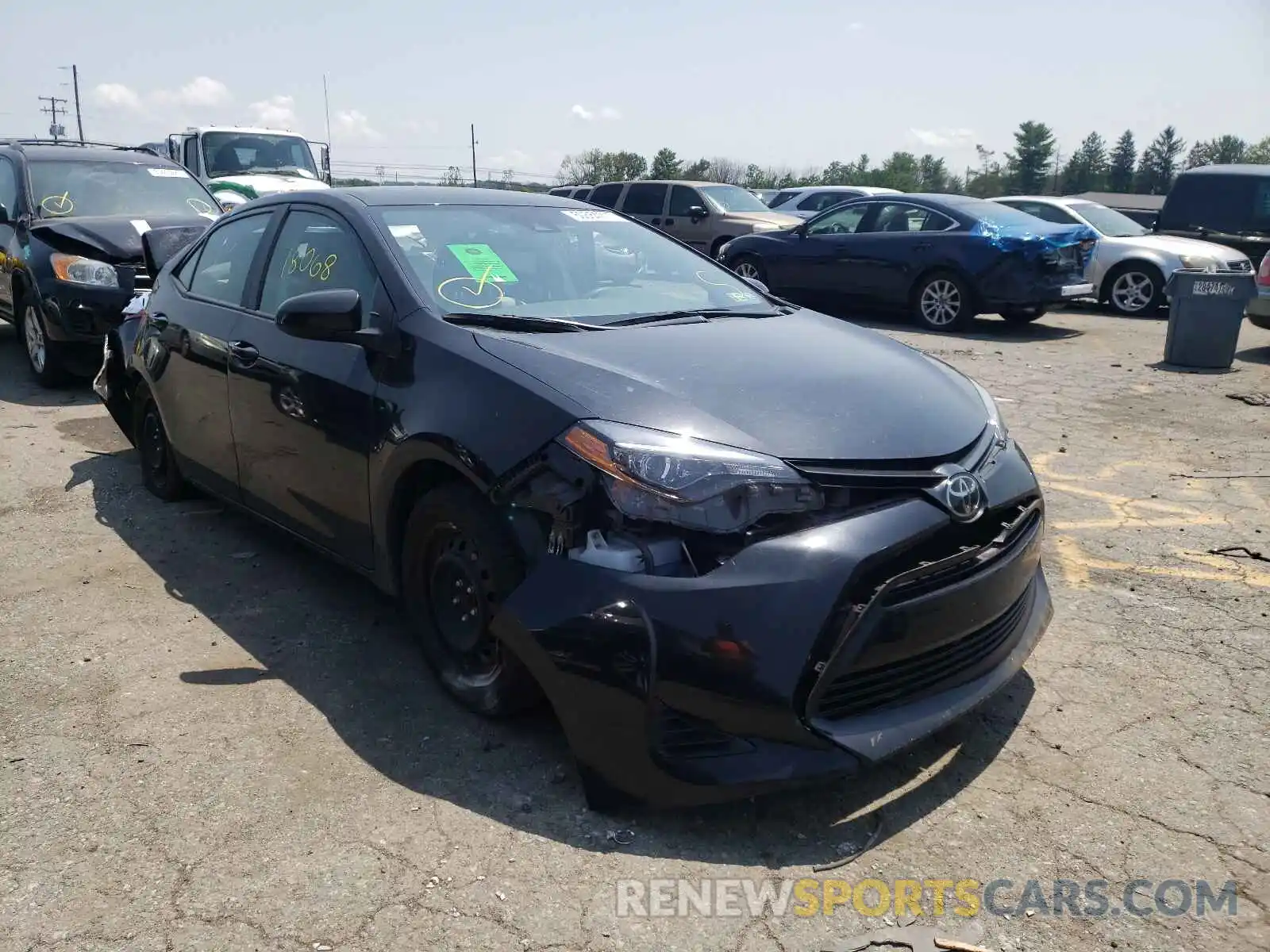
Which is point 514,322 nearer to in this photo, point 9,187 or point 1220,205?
point 9,187

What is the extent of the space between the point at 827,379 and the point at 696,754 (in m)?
1.24

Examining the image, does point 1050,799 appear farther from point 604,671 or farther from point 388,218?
point 388,218

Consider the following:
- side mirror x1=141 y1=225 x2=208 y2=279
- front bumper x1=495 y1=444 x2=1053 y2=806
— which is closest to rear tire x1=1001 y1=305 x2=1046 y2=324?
side mirror x1=141 y1=225 x2=208 y2=279

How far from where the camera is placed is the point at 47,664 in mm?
3715

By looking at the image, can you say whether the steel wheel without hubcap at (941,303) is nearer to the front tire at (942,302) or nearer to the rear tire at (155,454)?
the front tire at (942,302)

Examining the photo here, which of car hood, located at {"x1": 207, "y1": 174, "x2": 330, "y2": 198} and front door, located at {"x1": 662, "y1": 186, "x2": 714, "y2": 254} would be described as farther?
front door, located at {"x1": 662, "y1": 186, "x2": 714, "y2": 254}

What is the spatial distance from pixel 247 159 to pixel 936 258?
10236mm

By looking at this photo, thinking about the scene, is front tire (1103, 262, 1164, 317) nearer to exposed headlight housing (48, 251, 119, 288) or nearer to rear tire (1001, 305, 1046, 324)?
rear tire (1001, 305, 1046, 324)

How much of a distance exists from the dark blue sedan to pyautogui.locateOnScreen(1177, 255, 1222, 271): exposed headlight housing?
1.79 meters

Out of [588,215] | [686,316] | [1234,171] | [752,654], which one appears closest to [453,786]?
[752,654]

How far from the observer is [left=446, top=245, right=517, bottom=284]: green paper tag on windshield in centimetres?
372

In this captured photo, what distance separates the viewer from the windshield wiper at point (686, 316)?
3.61 metres

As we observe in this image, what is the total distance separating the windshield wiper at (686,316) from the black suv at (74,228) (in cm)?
519

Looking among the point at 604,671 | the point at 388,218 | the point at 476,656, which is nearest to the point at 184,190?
the point at 388,218
